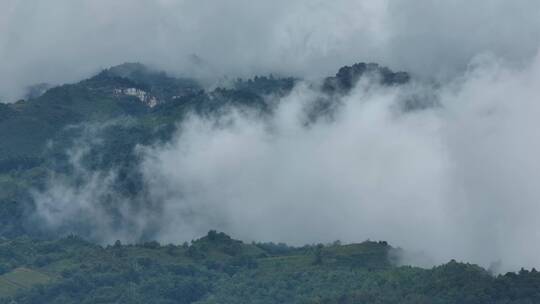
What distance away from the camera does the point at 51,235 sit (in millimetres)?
155625

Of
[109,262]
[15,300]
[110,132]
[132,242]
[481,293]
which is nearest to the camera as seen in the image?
[481,293]

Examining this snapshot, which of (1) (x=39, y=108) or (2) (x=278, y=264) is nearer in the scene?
(2) (x=278, y=264)

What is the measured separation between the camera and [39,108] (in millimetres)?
178875

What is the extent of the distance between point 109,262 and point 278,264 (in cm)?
1146

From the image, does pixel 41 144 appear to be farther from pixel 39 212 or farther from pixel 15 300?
pixel 15 300

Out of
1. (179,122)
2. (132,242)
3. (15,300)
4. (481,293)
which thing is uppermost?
(179,122)

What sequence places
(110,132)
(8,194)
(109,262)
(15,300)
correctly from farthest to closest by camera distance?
(110,132), (8,194), (109,262), (15,300)

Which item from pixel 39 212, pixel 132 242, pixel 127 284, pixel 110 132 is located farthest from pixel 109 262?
pixel 110 132

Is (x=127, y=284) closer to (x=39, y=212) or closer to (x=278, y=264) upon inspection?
(x=278, y=264)

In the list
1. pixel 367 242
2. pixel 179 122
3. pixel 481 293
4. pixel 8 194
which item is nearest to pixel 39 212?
pixel 8 194

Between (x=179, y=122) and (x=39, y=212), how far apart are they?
1431 cm

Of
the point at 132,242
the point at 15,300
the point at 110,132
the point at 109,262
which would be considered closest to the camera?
the point at 15,300

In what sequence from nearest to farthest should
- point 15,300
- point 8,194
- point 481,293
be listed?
point 481,293 → point 15,300 → point 8,194

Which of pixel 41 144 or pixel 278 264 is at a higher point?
pixel 41 144
